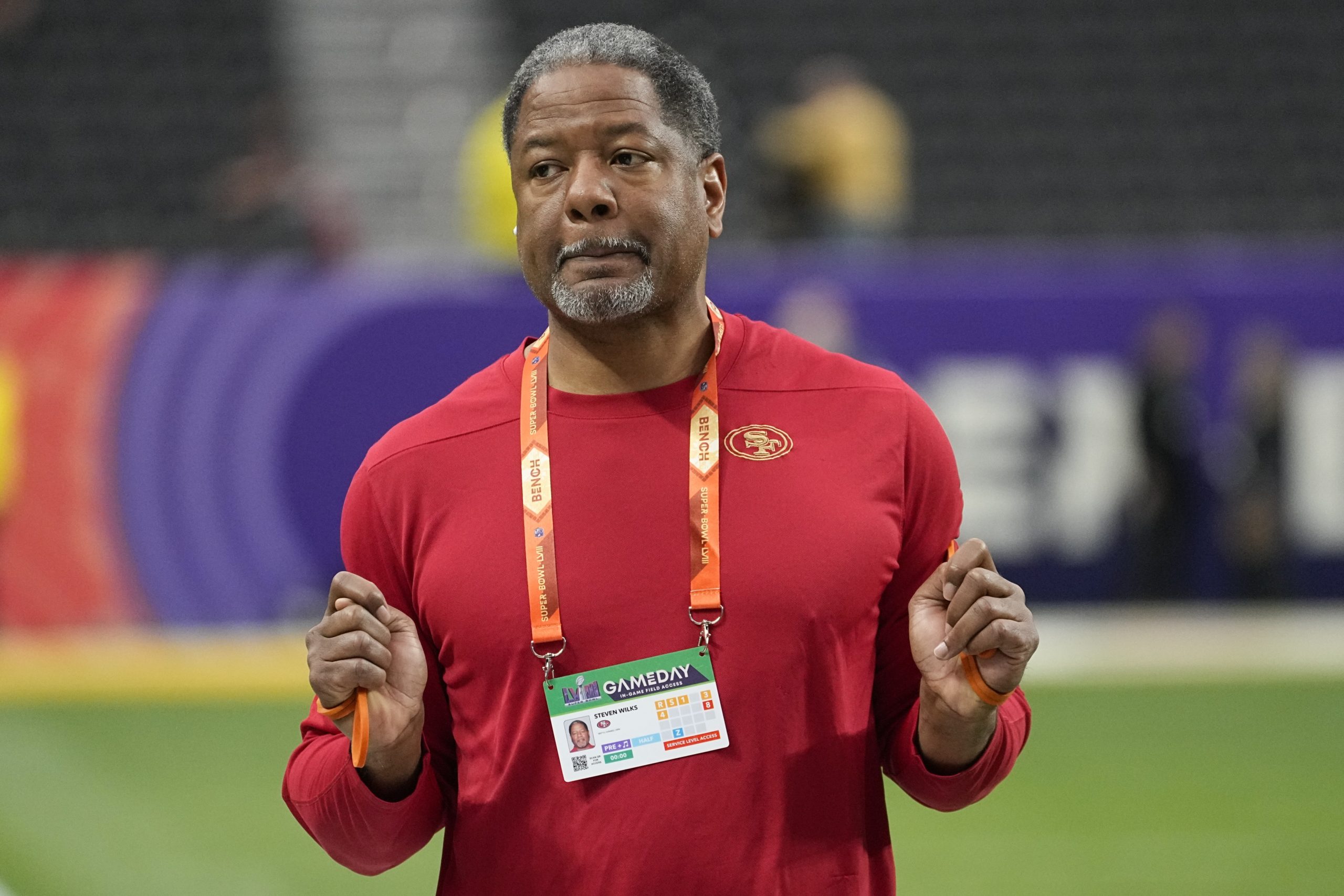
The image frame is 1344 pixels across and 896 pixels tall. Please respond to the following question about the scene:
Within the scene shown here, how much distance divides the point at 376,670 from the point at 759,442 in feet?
2.09

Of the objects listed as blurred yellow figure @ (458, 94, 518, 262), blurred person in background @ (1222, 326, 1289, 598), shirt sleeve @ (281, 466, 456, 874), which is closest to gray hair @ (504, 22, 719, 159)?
shirt sleeve @ (281, 466, 456, 874)

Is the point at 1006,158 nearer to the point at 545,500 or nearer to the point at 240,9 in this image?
the point at 240,9

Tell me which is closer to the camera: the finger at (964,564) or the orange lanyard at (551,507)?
the finger at (964,564)

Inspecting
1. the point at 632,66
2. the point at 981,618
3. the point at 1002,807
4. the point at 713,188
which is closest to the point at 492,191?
the point at 1002,807

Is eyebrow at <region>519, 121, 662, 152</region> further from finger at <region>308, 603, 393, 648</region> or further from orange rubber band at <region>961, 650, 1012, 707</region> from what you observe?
orange rubber band at <region>961, 650, 1012, 707</region>

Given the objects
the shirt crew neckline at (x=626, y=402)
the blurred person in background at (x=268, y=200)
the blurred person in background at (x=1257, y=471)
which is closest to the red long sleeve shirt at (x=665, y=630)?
the shirt crew neckline at (x=626, y=402)

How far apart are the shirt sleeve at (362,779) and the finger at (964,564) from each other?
2.45 ft

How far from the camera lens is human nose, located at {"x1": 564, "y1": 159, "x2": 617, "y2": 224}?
2.48 metres

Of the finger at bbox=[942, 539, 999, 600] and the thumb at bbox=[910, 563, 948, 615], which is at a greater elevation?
the finger at bbox=[942, 539, 999, 600]

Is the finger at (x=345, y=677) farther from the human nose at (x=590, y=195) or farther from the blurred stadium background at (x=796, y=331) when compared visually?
the blurred stadium background at (x=796, y=331)

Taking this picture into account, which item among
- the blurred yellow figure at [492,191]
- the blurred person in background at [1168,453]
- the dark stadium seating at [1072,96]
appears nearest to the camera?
the blurred person in background at [1168,453]

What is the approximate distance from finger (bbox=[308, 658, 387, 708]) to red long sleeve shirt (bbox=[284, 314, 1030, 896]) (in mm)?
184

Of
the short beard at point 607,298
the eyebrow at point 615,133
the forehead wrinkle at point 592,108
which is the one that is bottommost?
the short beard at point 607,298

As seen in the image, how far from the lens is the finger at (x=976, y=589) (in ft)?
7.59
